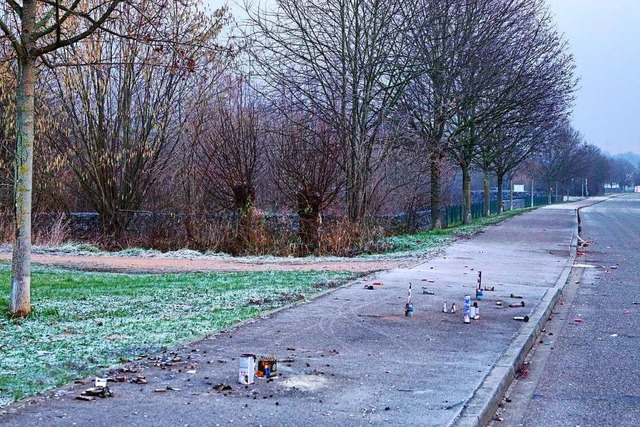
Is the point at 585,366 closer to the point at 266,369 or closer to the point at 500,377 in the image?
the point at 500,377

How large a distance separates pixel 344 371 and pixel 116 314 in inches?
169

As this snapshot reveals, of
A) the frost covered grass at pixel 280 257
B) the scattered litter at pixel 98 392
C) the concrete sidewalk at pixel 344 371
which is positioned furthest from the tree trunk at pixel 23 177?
the frost covered grass at pixel 280 257

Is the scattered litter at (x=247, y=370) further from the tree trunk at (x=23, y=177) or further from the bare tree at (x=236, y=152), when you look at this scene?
the bare tree at (x=236, y=152)

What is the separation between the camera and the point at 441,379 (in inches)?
284

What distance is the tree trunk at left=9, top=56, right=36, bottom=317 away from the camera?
393 inches

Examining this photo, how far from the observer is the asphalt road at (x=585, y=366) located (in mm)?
6613

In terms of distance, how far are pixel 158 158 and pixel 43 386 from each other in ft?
74.1

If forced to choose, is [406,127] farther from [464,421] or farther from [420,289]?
[464,421]

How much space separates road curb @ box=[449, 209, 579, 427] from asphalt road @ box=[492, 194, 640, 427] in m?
0.10

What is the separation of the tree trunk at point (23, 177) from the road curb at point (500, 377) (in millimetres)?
5645

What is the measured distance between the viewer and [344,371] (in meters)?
7.40

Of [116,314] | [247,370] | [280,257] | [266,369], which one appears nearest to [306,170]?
[280,257]

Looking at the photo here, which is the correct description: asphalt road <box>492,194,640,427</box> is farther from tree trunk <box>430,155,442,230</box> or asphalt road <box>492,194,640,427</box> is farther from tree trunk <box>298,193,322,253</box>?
tree trunk <box>430,155,442,230</box>

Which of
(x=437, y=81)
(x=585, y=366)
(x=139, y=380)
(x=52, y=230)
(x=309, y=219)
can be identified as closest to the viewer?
(x=139, y=380)
